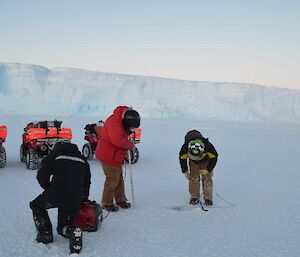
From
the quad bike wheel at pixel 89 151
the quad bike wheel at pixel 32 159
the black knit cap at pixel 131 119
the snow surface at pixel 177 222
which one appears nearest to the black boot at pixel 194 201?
the snow surface at pixel 177 222

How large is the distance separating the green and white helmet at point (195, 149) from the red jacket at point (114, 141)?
84cm

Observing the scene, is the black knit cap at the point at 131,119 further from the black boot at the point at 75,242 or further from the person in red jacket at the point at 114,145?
the black boot at the point at 75,242

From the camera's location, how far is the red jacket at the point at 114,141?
4824 millimetres

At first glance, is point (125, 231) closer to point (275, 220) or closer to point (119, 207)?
point (119, 207)

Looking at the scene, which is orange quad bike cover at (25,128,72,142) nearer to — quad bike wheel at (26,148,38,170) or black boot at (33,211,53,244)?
quad bike wheel at (26,148,38,170)

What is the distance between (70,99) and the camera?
222ft

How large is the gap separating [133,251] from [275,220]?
2029 mm

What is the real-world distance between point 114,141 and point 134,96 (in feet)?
214

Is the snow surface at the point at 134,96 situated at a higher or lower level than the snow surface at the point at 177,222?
higher

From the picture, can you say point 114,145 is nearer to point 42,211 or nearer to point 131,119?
point 131,119

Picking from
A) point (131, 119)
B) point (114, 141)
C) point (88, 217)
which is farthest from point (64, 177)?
point (131, 119)

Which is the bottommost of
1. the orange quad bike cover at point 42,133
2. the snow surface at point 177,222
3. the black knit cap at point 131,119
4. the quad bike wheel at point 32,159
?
the snow surface at point 177,222

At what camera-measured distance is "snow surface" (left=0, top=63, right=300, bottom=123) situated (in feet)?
216

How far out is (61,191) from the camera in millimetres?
3514
